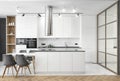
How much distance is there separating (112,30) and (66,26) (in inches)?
145

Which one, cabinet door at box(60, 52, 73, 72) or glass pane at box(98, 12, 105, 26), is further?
glass pane at box(98, 12, 105, 26)

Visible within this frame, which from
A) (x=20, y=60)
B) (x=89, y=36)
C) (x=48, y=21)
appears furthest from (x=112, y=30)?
(x=20, y=60)

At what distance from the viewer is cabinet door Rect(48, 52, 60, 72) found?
654cm

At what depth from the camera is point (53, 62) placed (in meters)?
6.56

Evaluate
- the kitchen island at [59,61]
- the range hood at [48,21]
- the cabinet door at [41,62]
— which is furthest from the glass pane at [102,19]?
the cabinet door at [41,62]

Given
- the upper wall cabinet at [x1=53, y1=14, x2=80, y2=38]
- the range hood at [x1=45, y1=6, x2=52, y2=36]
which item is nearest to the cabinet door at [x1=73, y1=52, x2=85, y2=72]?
the range hood at [x1=45, y1=6, x2=52, y2=36]

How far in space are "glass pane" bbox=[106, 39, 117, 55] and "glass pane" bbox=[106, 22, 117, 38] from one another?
210 mm

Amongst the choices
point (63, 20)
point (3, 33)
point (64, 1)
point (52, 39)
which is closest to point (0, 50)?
point (3, 33)

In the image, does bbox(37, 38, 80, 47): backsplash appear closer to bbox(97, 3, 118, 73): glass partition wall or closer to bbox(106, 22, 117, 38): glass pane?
bbox(97, 3, 118, 73): glass partition wall

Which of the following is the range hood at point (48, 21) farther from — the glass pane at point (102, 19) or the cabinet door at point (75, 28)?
the cabinet door at point (75, 28)

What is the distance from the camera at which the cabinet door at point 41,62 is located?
652 cm

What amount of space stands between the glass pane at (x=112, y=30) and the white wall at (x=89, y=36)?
221 cm

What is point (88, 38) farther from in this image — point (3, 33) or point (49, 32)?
point (3, 33)

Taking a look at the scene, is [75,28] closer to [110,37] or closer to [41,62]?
[110,37]
